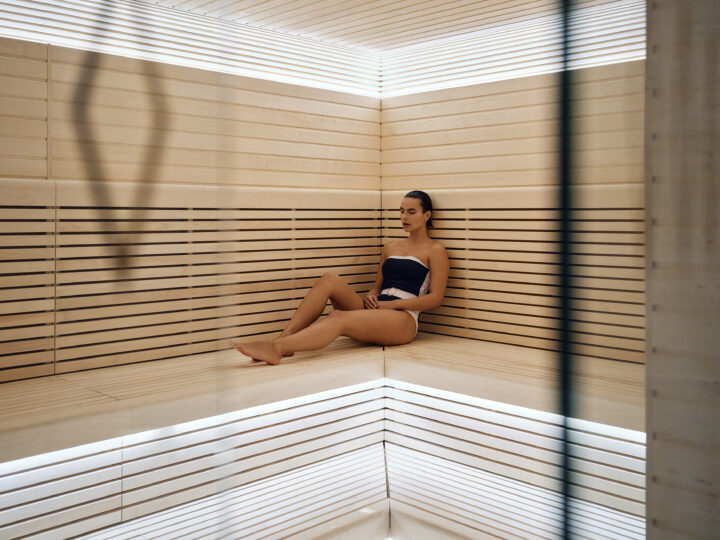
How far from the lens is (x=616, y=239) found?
0.37 metres

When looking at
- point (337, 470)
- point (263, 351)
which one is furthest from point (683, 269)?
point (263, 351)

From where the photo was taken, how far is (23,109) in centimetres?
263

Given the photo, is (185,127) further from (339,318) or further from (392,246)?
(392,246)

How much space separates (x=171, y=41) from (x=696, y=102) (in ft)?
9.74

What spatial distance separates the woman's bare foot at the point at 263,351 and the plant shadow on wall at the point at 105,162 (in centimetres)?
73

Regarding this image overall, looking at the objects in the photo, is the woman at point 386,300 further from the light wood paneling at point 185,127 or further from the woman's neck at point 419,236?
the light wood paneling at point 185,127

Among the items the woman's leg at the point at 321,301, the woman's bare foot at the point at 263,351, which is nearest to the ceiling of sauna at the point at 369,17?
the woman's leg at the point at 321,301

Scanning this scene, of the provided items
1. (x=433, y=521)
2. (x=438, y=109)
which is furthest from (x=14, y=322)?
(x=438, y=109)

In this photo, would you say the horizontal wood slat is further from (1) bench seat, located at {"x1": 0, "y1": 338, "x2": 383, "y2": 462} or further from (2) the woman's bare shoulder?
(2) the woman's bare shoulder

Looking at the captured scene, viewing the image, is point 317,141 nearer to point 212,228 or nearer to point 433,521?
point 212,228

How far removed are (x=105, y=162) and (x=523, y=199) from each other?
6.55ft

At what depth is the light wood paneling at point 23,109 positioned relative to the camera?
259 cm

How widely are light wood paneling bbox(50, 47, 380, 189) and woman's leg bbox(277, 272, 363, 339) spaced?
682mm

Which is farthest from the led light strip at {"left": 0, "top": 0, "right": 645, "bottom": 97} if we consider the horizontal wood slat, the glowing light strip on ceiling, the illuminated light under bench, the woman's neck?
the illuminated light under bench
